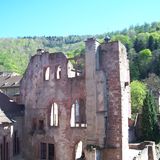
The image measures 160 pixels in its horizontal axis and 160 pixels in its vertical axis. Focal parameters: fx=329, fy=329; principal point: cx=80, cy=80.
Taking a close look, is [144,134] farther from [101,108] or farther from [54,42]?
[54,42]

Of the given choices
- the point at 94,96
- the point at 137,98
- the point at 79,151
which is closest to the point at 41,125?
the point at 79,151

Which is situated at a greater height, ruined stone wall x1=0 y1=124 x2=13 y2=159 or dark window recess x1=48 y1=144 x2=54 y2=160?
ruined stone wall x1=0 y1=124 x2=13 y2=159

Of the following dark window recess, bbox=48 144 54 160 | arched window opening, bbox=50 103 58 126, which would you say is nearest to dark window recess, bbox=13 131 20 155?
dark window recess, bbox=48 144 54 160

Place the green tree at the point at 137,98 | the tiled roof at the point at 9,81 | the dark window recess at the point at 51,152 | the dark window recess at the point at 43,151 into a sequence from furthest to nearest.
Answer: the tiled roof at the point at 9,81, the green tree at the point at 137,98, the dark window recess at the point at 43,151, the dark window recess at the point at 51,152

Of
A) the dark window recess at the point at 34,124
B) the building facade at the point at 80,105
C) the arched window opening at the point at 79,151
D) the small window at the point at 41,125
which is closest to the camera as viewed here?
the building facade at the point at 80,105

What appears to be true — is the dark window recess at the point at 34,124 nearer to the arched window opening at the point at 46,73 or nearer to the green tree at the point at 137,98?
the arched window opening at the point at 46,73

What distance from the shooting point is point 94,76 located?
2531 centimetres

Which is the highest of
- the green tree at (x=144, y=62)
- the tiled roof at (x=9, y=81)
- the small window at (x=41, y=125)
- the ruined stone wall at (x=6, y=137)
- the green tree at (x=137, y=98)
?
the green tree at (x=144, y=62)

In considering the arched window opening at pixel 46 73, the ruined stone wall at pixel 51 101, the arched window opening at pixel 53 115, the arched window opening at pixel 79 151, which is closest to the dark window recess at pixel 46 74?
the arched window opening at pixel 46 73

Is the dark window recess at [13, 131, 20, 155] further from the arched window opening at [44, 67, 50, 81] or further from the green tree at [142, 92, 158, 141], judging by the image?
the green tree at [142, 92, 158, 141]

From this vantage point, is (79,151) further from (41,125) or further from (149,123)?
(149,123)

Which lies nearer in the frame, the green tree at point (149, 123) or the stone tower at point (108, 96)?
the stone tower at point (108, 96)

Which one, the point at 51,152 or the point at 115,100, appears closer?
the point at 115,100

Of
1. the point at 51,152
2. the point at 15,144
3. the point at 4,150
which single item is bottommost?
the point at 51,152
